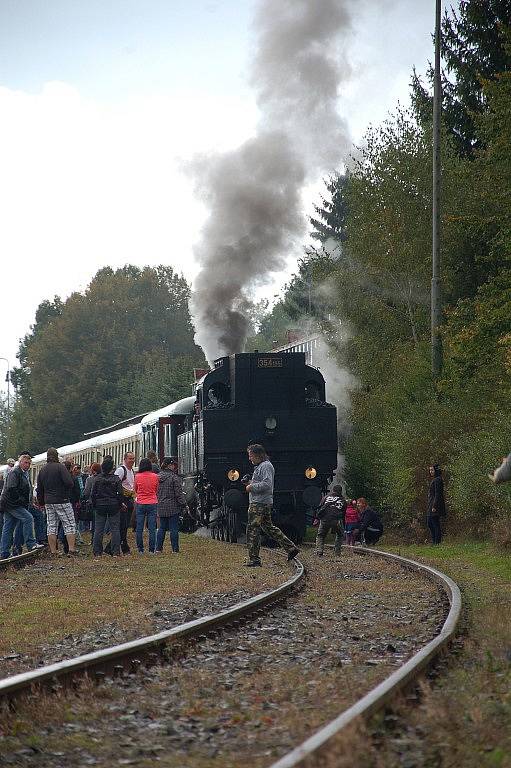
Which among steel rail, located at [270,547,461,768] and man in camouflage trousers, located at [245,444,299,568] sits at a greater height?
man in camouflage trousers, located at [245,444,299,568]

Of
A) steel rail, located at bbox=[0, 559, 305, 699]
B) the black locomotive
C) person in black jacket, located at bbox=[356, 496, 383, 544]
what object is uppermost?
the black locomotive

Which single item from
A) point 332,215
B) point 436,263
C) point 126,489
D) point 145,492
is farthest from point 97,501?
point 332,215

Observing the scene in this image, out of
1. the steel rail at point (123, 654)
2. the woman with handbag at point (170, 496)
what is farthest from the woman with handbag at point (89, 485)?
the steel rail at point (123, 654)

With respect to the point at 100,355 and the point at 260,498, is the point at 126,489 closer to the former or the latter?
the point at 260,498

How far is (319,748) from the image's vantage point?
4992 mm

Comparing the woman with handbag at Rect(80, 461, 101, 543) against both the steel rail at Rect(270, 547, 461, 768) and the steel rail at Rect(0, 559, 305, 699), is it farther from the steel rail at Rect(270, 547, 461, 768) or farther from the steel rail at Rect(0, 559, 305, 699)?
the steel rail at Rect(270, 547, 461, 768)

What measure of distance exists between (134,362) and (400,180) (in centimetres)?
5677

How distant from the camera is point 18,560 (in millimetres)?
18625

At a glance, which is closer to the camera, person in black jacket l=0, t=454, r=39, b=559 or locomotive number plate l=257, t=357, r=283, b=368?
person in black jacket l=0, t=454, r=39, b=559

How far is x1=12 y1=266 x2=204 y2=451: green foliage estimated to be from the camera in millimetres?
90500

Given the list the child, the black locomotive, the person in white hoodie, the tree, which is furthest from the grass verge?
the tree

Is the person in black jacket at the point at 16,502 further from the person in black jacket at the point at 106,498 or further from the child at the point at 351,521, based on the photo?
the child at the point at 351,521

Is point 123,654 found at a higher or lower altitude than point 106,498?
lower

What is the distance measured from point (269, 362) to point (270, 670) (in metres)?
15.3
